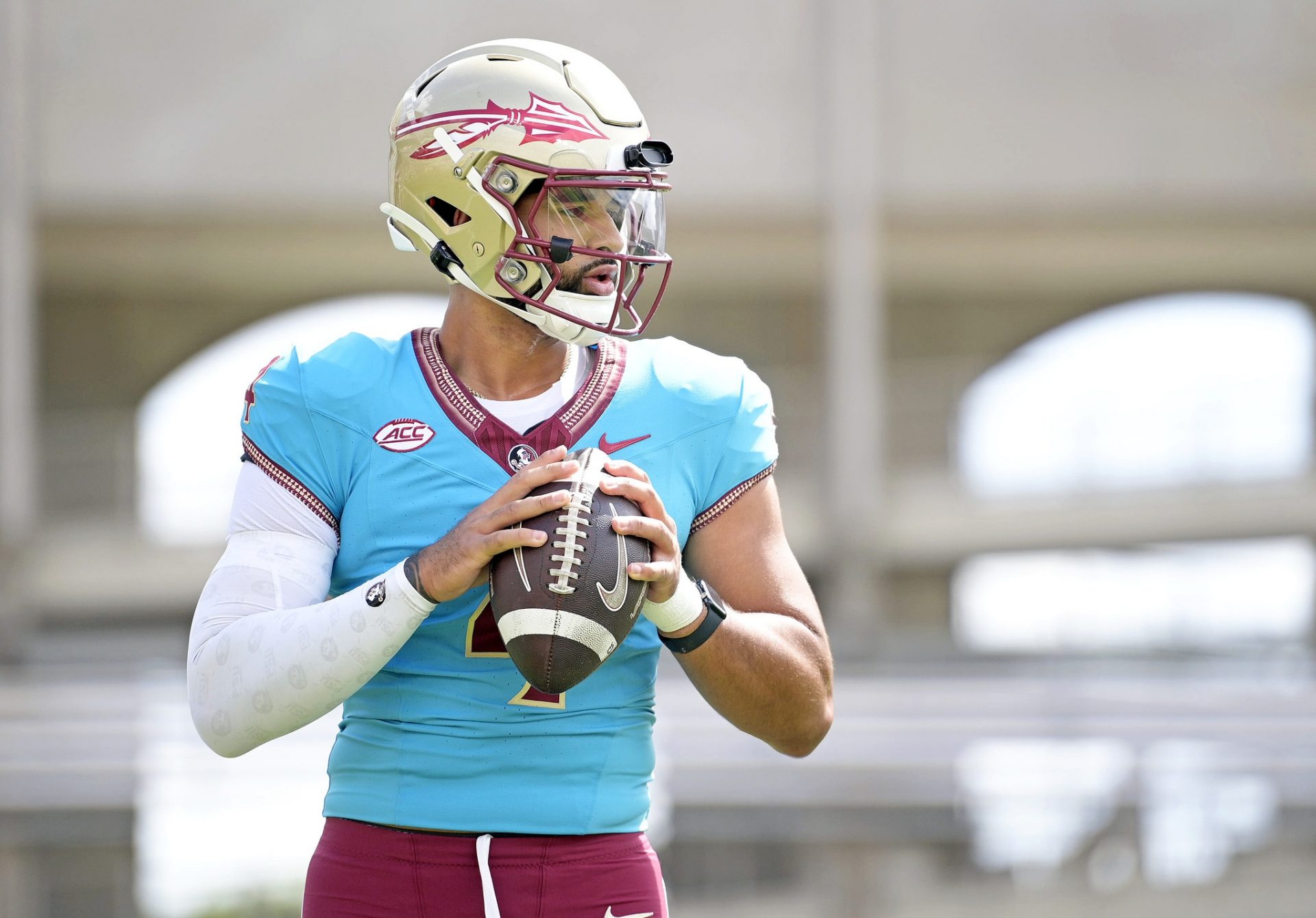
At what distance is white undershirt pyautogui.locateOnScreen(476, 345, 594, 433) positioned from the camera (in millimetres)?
1728

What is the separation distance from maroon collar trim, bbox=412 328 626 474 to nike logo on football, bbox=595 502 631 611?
203 mm

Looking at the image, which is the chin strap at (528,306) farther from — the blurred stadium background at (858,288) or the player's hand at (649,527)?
the blurred stadium background at (858,288)

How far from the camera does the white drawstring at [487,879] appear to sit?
1.60 metres

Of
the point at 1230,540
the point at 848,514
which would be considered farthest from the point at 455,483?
the point at 1230,540

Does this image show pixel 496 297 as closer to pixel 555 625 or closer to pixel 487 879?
pixel 555 625

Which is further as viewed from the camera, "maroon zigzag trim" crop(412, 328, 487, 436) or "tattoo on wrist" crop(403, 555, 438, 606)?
"maroon zigzag trim" crop(412, 328, 487, 436)

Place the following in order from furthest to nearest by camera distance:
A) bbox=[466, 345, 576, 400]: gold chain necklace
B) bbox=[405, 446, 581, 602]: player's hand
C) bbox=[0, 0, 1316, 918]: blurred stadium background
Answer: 1. bbox=[0, 0, 1316, 918]: blurred stadium background
2. bbox=[466, 345, 576, 400]: gold chain necklace
3. bbox=[405, 446, 581, 602]: player's hand

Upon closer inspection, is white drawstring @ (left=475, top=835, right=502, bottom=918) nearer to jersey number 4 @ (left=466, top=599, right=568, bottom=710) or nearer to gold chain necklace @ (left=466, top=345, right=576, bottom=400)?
jersey number 4 @ (left=466, top=599, right=568, bottom=710)

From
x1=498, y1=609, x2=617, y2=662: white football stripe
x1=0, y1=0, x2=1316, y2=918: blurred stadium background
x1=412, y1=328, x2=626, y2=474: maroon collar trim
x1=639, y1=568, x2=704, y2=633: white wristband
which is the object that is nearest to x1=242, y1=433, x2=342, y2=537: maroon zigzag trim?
x1=412, y1=328, x2=626, y2=474: maroon collar trim

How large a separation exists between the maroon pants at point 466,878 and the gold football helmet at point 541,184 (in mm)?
604

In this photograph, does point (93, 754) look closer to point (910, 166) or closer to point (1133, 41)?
point (910, 166)

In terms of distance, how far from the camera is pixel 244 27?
1013 centimetres

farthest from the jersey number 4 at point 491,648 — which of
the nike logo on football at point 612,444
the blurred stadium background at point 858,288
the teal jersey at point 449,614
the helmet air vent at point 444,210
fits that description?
the blurred stadium background at point 858,288

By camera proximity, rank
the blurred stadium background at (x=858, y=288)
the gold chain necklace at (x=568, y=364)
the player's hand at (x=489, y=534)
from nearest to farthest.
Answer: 1. the player's hand at (x=489, y=534)
2. the gold chain necklace at (x=568, y=364)
3. the blurred stadium background at (x=858, y=288)
